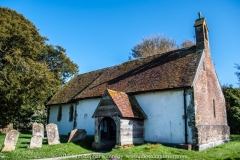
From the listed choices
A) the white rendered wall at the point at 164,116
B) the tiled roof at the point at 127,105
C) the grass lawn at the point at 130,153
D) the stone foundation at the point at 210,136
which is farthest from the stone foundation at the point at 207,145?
the tiled roof at the point at 127,105

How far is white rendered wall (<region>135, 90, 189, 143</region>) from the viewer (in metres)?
15.2

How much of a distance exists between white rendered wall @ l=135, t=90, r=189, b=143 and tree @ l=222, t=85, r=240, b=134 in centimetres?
1552

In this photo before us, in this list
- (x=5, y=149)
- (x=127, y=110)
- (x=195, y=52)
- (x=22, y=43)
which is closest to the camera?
(x=5, y=149)

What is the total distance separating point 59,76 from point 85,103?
513 inches

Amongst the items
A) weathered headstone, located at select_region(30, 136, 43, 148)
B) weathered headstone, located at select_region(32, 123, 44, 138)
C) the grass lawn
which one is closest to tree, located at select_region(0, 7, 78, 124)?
weathered headstone, located at select_region(32, 123, 44, 138)

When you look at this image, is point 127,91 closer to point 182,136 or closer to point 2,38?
point 182,136

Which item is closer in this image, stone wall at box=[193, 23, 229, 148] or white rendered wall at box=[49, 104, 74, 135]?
stone wall at box=[193, 23, 229, 148]

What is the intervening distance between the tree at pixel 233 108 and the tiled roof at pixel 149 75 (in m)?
12.6

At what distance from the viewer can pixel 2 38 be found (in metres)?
23.0

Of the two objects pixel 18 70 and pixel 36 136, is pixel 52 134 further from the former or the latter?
pixel 18 70

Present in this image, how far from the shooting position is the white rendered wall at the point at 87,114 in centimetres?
2012

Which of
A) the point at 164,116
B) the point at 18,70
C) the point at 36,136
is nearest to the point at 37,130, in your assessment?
the point at 36,136

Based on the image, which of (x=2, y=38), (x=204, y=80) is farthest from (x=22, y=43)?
(x=204, y=80)

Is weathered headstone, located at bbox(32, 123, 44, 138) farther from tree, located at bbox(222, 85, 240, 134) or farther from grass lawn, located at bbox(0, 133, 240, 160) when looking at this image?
tree, located at bbox(222, 85, 240, 134)
